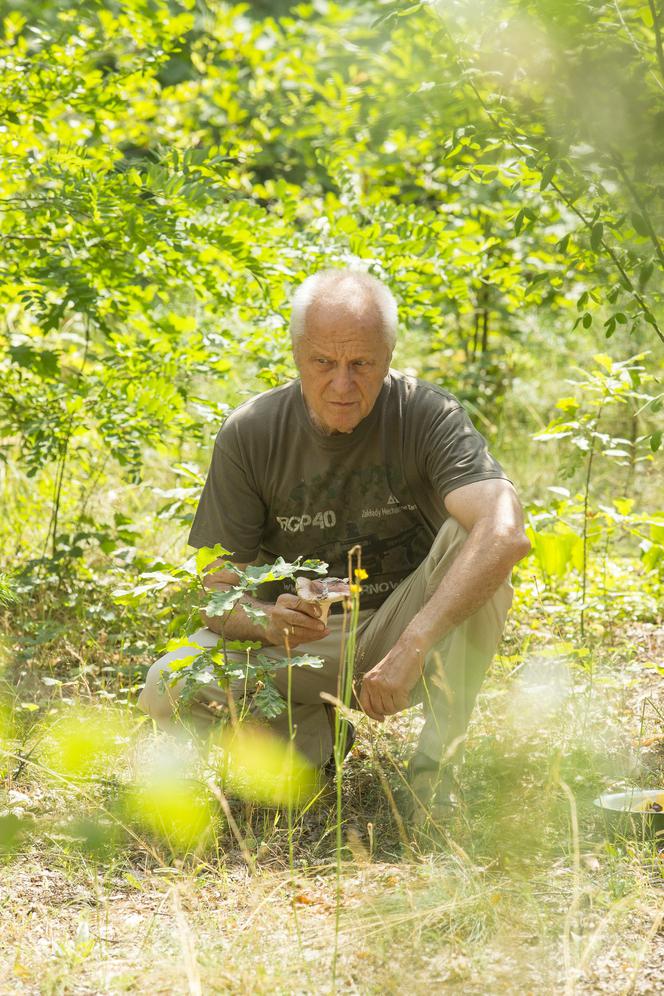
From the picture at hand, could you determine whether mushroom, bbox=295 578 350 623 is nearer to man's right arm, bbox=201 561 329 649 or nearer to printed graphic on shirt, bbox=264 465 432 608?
man's right arm, bbox=201 561 329 649

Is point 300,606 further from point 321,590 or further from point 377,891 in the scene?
point 377,891

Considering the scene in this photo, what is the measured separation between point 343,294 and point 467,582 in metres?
0.88

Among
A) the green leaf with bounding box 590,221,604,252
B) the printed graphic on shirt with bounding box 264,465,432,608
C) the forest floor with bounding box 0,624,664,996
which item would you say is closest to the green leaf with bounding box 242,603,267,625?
the forest floor with bounding box 0,624,664,996

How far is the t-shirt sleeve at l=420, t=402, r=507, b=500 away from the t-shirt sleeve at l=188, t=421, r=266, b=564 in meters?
0.50

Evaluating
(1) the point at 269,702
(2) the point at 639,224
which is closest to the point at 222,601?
(1) the point at 269,702

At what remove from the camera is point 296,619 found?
2.68 m

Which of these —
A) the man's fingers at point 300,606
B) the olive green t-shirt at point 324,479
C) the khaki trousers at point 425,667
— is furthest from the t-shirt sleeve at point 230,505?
the man's fingers at point 300,606

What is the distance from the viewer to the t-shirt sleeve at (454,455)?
9.16 feet

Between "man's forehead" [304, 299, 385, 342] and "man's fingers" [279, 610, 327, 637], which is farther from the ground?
"man's forehead" [304, 299, 385, 342]

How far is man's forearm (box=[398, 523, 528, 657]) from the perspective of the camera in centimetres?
260

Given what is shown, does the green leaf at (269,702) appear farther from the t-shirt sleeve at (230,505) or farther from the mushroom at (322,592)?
the t-shirt sleeve at (230,505)

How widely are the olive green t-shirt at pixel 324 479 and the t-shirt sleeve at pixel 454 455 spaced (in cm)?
1

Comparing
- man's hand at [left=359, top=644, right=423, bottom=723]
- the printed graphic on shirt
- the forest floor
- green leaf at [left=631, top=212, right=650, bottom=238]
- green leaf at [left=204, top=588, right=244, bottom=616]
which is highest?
green leaf at [left=631, top=212, right=650, bottom=238]

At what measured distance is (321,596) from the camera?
2.56 metres
